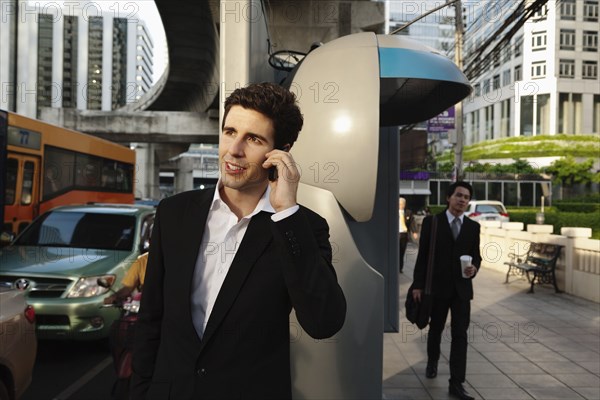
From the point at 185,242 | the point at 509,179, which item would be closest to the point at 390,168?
the point at 185,242

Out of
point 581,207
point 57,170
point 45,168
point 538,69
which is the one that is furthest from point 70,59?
point 45,168

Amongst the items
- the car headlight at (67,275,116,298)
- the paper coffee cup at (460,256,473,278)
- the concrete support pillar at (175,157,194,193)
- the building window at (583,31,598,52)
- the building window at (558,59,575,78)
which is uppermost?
the building window at (583,31,598,52)

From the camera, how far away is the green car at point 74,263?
5711mm

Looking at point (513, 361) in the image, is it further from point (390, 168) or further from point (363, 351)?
point (363, 351)

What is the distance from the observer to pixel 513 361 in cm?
587

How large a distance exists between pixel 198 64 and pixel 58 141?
866 cm

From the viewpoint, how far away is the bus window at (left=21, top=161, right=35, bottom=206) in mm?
10991

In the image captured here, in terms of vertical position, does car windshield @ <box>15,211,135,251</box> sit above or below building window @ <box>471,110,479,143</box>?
below

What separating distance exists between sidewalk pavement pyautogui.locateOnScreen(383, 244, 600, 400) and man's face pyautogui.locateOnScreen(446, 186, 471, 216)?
162 cm

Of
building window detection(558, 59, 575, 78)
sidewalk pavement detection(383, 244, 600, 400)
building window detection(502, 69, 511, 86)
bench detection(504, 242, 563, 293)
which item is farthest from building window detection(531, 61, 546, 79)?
sidewalk pavement detection(383, 244, 600, 400)

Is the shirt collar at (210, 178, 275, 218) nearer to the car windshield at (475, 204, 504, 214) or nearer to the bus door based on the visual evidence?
the bus door

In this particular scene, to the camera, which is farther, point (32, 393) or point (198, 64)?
point (198, 64)

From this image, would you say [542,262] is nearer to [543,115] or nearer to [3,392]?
[3,392]

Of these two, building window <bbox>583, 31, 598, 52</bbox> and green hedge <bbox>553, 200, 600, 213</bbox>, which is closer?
green hedge <bbox>553, 200, 600, 213</bbox>
